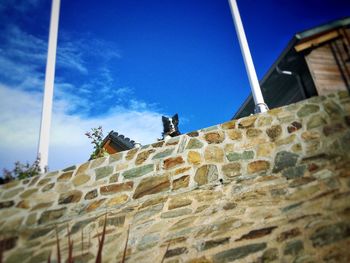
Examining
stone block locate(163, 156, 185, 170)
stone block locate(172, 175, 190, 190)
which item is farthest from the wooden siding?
stone block locate(172, 175, 190, 190)

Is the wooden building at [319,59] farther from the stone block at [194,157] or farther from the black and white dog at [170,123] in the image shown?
the stone block at [194,157]

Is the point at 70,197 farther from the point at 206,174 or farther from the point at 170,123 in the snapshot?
the point at 170,123

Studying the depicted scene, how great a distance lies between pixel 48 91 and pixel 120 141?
25.7 feet

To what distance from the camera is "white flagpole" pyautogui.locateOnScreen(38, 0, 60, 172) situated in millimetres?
4870

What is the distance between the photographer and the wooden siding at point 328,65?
18.2 ft

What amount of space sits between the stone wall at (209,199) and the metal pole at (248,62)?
1524 mm

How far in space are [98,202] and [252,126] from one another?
7.92 feet

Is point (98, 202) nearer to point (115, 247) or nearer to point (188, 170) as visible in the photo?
point (115, 247)

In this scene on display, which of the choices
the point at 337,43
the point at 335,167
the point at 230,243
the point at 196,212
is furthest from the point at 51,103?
the point at 337,43

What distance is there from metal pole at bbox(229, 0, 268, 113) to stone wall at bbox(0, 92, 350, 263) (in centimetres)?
152

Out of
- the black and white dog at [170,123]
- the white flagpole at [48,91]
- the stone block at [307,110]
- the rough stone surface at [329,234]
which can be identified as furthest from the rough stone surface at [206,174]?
the black and white dog at [170,123]

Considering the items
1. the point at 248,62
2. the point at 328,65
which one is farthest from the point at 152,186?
the point at 328,65

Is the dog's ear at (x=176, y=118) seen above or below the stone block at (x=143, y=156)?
above

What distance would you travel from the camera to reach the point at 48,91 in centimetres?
548
